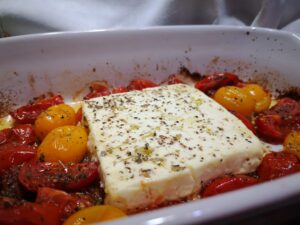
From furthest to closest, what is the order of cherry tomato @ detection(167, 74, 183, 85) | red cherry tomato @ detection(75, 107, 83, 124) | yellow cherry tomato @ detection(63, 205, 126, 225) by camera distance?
cherry tomato @ detection(167, 74, 183, 85)
red cherry tomato @ detection(75, 107, 83, 124)
yellow cherry tomato @ detection(63, 205, 126, 225)

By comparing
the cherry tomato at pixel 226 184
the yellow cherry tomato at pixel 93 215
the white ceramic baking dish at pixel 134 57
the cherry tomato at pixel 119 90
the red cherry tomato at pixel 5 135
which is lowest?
the cherry tomato at pixel 226 184

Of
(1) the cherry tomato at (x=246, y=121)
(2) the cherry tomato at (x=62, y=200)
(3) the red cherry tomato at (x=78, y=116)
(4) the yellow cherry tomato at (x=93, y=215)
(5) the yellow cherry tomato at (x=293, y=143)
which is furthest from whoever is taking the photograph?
(3) the red cherry tomato at (x=78, y=116)

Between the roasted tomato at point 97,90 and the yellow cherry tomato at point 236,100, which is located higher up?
the roasted tomato at point 97,90

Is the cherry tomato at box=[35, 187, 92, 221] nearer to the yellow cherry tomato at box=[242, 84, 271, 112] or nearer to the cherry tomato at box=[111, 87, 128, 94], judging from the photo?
the cherry tomato at box=[111, 87, 128, 94]

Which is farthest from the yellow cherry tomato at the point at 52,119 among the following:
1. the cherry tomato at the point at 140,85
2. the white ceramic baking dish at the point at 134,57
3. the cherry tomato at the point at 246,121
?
the cherry tomato at the point at 246,121

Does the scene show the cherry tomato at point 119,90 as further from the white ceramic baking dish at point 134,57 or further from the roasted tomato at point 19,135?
the roasted tomato at point 19,135

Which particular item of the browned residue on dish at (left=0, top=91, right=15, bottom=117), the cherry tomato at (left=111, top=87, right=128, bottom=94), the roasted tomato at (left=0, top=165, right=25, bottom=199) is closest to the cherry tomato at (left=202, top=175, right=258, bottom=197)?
Result: the roasted tomato at (left=0, top=165, right=25, bottom=199)

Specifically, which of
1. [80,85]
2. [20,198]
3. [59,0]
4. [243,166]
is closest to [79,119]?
[80,85]

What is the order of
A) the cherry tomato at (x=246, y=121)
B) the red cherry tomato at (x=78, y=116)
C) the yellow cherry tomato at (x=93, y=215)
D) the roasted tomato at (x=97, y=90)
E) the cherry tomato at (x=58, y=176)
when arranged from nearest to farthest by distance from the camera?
the yellow cherry tomato at (x=93, y=215) → the cherry tomato at (x=58, y=176) → the cherry tomato at (x=246, y=121) → the red cherry tomato at (x=78, y=116) → the roasted tomato at (x=97, y=90)
